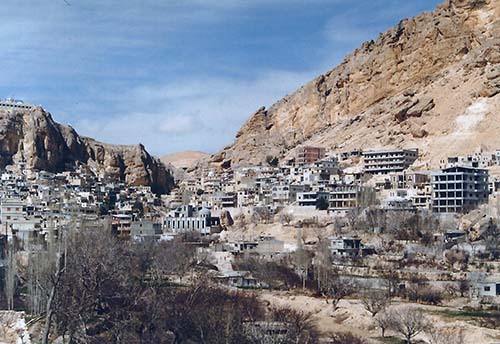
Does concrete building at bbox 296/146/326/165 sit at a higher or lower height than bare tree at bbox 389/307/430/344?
higher

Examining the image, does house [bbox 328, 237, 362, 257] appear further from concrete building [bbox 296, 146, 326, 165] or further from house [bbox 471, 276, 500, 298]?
concrete building [bbox 296, 146, 326, 165]

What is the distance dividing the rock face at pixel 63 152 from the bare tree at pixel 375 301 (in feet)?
141

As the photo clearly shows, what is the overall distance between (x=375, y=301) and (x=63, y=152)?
47810 mm

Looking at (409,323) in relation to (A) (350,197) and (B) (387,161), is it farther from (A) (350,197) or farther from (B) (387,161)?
(B) (387,161)

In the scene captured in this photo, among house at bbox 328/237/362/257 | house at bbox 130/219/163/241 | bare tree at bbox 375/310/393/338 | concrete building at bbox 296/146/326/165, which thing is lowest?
bare tree at bbox 375/310/393/338

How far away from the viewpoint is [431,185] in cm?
5341

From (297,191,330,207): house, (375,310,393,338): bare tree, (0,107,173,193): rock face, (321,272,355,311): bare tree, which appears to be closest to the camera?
(375,310,393,338): bare tree

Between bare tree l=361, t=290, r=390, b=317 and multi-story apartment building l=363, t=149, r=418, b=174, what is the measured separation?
24.6m

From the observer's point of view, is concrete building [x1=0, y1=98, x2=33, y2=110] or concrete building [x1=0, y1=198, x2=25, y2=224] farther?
concrete building [x1=0, y1=98, x2=33, y2=110]

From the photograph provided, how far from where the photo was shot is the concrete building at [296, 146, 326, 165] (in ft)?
243

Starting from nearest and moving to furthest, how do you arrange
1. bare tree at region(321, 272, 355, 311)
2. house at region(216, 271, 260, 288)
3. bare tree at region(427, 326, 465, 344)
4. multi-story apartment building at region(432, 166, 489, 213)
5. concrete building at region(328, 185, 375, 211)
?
1. bare tree at region(427, 326, 465, 344)
2. bare tree at region(321, 272, 355, 311)
3. house at region(216, 271, 260, 288)
4. multi-story apartment building at region(432, 166, 489, 213)
5. concrete building at region(328, 185, 375, 211)

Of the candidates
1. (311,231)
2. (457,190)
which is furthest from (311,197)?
(457,190)

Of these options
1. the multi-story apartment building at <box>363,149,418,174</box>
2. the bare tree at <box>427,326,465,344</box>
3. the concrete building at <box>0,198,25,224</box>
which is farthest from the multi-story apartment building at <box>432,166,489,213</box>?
the concrete building at <box>0,198,25,224</box>

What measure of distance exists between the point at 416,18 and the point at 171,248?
45.2m
